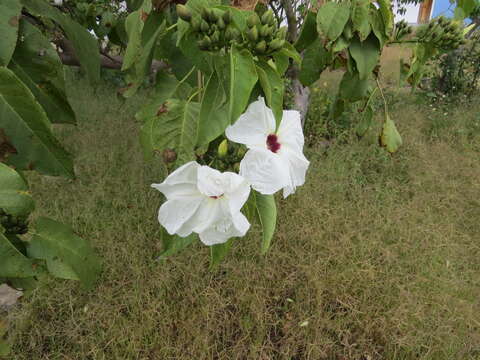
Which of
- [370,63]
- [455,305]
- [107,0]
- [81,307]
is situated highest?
[370,63]

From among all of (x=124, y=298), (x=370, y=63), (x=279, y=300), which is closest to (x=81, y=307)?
(x=124, y=298)

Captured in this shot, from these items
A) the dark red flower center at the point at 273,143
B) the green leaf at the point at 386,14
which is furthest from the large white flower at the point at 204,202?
the green leaf at the point at 386,14

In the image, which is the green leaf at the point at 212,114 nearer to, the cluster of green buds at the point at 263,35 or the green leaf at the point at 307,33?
the cluster of green buds at the point at 263,35

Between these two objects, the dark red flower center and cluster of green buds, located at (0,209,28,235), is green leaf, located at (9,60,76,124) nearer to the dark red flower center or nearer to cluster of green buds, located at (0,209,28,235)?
cluster of green buds, located at (0,209,28,235)

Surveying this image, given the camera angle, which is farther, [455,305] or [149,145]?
[455,305]

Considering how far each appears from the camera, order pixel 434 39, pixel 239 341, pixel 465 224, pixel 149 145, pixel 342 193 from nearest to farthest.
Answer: pixel 149 145, pixel 434 39, pixel 239 341, pixel 465 224, pixel 342 193

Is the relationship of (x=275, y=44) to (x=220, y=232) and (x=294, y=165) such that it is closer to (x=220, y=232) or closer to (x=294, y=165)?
(x=294, y=165)

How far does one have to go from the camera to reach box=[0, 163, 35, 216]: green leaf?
0.50 metres

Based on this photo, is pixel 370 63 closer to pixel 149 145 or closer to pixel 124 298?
pixel 149 145

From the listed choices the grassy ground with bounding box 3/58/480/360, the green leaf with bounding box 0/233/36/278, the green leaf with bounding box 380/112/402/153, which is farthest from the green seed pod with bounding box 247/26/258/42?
the grassy ground with bounding box 3/58/480/360

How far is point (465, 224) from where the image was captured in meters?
2.66

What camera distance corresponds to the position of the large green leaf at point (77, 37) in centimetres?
A: 73

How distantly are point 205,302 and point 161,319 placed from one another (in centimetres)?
25

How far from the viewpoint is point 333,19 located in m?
0.69
